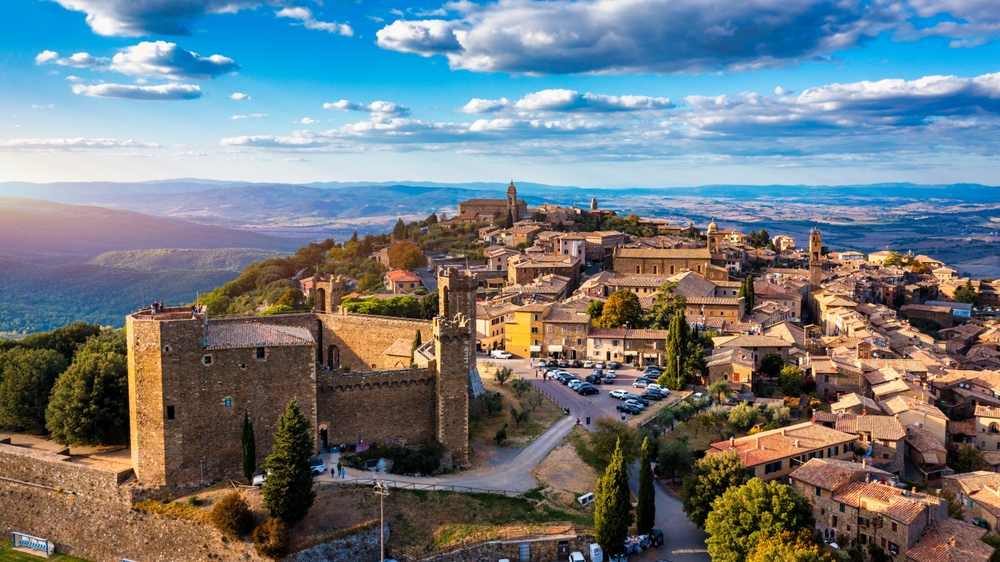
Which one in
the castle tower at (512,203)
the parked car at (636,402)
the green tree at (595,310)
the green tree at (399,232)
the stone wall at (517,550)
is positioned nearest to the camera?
the stone wall at (517,550)

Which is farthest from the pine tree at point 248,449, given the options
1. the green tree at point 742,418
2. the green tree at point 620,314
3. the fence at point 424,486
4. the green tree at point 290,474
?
the green tree at point 620,314

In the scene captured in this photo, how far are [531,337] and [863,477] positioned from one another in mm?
32945

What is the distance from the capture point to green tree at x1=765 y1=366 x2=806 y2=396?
55938mm

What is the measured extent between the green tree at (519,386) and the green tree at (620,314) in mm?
16969

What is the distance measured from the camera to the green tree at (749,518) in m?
33.1

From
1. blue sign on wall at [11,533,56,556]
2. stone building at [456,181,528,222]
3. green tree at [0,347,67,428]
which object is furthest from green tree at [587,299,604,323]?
stone building at [456,181,528,222]

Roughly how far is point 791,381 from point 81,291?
121554 mm

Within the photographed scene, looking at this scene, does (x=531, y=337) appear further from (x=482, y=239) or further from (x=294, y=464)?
(x=482, y=239)

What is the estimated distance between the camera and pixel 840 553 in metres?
33.9

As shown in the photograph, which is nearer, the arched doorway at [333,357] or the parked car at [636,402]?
the parked car at [636,402]

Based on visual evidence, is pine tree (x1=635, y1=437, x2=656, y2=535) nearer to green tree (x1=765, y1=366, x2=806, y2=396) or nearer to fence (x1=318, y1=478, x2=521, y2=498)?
fence (x1=318, y1=478, x2=521, y2=498)

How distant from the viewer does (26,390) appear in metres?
41.6

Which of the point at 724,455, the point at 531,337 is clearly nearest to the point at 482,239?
the point at 531,337

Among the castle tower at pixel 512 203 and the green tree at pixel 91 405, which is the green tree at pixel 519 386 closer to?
the green tree at pixel 91 405
